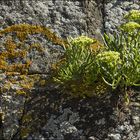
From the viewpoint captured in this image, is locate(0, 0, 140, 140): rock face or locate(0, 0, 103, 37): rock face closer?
locate(0, 0, 140, 140): rock face

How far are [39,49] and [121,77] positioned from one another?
2.97ft

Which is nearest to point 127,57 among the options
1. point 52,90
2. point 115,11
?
point 52,90

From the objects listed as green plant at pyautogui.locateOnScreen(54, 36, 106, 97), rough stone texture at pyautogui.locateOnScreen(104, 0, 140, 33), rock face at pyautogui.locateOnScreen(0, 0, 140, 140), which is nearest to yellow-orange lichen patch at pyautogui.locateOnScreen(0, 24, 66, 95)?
rock face at pyautogui.locateOnScreen(0, 0, 140, 140)

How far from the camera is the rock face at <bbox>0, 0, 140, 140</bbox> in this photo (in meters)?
3.55

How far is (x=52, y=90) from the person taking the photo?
3.88 meters

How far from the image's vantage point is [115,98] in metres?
3.73

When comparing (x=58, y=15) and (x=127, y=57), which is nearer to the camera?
(x=127, y=57)

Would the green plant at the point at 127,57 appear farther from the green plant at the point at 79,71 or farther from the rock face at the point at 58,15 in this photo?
the rock face at the point at 58,15

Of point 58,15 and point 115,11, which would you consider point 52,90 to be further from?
point 115,11

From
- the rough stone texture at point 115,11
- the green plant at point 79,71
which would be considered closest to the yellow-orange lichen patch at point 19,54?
the green plant at point 79,71

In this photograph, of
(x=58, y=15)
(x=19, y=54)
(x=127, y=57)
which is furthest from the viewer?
(x=58, y=15)

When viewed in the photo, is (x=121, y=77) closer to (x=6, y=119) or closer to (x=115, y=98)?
(x=115, y=98)

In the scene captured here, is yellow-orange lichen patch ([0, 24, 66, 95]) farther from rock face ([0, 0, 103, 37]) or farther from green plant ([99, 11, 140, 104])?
green plant ([99, 11, 140, 104])

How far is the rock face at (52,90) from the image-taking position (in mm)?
3553
